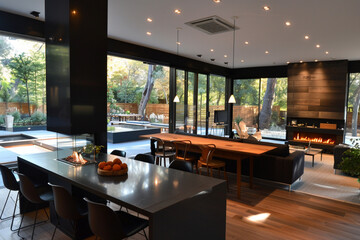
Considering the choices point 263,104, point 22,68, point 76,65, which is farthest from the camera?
point 263,104

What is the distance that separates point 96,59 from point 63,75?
44cm

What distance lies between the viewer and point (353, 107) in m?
8.51

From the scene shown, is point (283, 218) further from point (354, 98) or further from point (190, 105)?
point (354, 98)

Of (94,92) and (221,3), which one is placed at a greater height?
(221,3)

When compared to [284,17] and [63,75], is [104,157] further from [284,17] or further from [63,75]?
[284,17]

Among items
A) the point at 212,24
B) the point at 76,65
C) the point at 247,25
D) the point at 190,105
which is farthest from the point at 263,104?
the point at 76,65

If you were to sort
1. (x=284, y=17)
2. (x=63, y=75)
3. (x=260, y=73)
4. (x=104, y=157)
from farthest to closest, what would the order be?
(x=260, y=73), (x=284, y=17), (x=104, y=157), (x=63, y=75)

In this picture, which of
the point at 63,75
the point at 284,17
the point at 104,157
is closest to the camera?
the point at 63,75

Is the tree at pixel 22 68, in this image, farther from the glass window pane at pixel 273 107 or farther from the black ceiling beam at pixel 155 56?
the glass window pane at pixel 273 107

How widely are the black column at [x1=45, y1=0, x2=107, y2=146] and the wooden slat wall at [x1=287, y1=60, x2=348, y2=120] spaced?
24.5ft

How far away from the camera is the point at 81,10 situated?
3078 mm

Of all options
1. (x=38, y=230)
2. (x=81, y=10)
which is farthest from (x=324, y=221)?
(x=81, y=10)

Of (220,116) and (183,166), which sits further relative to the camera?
(220,116)

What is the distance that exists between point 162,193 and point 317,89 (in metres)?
8.14
